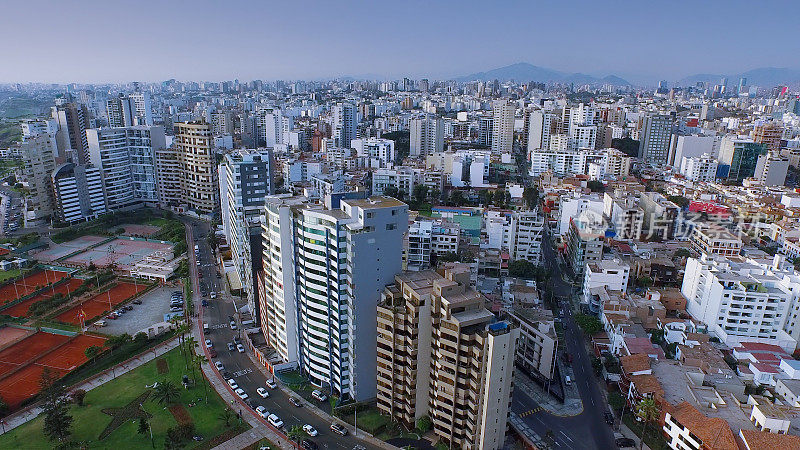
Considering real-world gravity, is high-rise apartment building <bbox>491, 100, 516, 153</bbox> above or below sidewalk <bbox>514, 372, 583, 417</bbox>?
above

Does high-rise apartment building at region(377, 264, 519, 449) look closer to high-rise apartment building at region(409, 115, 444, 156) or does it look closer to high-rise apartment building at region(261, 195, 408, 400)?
high-rise apartment building at region(261, 195, 408, 400)

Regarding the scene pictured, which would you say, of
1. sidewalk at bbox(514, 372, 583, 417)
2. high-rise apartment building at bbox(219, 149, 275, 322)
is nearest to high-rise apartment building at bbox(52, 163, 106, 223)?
high-rise apartment building at bbox(219, 149, 275, 322)

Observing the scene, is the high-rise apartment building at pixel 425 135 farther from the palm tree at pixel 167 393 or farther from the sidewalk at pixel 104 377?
the palm tree at pixel 167 393

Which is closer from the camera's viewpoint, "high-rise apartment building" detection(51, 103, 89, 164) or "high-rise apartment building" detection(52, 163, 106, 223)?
"high-rise apartment building" detection(52, 163, 106, 223)

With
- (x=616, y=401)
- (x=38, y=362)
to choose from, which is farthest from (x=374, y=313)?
(x=38, y=362)

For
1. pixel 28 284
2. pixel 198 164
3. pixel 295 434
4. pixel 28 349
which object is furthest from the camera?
pixel 198 164

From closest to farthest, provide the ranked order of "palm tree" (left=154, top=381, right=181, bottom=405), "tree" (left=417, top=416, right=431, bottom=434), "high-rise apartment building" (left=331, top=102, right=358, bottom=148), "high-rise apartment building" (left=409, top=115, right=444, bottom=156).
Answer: "tree" (left=417, top=416, right=431, bottom=434) → "palm tree" (left=154, top=381, right=181, bottom=405) → "high-rise apartment building" (left=409, top=115, right=444, bottom=156) → "high-rise apartment building" (left=331, top=102, right=358, bottom=148)

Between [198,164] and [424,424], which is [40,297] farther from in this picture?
[424,424]

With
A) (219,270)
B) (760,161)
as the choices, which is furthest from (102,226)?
(760,161)
